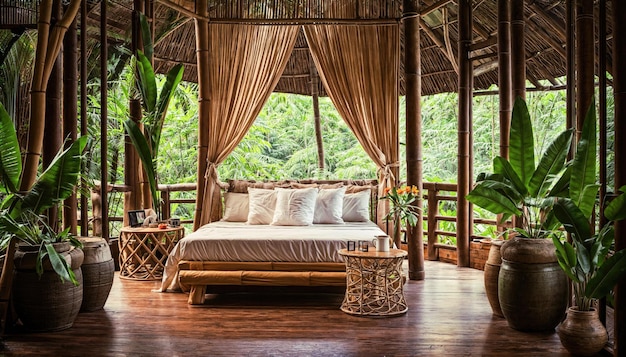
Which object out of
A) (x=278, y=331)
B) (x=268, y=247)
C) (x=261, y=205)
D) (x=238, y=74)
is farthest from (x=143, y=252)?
(x=278, y=331)

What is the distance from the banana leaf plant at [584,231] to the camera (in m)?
3.21

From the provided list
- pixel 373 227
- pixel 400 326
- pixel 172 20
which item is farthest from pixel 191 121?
pixel 400 326

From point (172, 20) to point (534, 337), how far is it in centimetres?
520

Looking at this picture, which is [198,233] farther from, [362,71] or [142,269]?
[362,71]

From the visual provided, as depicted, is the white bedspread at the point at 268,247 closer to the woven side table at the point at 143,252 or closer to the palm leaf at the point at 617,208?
the woven side table at the point at 143,252

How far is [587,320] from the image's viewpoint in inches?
130

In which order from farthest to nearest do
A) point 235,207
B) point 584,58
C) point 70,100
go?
1. point 235,207
2. point 70,100
3. point 584,58

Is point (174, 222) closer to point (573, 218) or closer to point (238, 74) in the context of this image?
point (238, 74)

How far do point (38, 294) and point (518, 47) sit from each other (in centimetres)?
427

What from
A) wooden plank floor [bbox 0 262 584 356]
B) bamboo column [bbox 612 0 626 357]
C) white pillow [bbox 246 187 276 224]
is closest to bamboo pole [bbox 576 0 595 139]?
bamboo column [bbox 612 0 626 357]

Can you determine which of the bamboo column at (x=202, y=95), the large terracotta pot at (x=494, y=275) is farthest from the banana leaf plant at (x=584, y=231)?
the bamboo column at (x=202, y=95)

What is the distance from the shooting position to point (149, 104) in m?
5.69

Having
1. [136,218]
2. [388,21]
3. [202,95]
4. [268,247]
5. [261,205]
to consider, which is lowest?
[268,247]

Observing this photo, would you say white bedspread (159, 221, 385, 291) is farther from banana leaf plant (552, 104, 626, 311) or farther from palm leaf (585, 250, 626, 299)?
palm leaf (585, 250, 626, 299)
